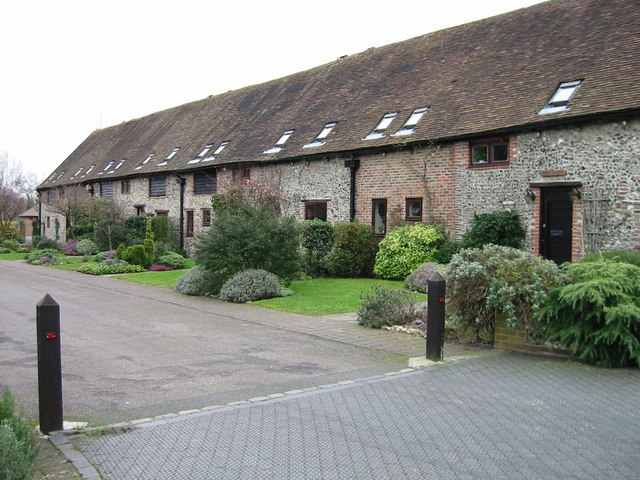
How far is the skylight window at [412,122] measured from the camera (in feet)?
61.7

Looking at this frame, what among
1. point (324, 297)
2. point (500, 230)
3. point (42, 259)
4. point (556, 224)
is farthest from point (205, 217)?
point (556, 224)

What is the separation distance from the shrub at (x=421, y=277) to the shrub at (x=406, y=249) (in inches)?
44.2

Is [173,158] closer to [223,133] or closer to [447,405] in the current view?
[223,133]

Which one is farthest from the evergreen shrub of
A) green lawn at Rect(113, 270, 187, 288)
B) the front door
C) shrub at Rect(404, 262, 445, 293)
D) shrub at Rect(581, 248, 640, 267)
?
shrub at Rect(581, 248, 640, 267)

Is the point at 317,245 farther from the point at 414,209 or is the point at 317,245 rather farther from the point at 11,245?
the point at 11,245

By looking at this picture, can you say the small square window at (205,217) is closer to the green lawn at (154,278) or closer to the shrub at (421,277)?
the green lawn at (154,278)

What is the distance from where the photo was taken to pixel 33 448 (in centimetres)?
408

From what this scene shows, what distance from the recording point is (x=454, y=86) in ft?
63.1

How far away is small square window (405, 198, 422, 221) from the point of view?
61.2ft

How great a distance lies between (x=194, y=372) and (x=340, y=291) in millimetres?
8502

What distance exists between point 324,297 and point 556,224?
6.13 m

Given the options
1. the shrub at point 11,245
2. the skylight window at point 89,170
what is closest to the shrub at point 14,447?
the skylight window at point 89,170

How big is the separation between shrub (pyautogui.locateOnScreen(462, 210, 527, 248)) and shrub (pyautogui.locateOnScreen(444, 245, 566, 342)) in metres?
6.57

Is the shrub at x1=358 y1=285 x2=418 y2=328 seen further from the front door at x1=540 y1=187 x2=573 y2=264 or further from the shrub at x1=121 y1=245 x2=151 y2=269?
the shrub at x1=121 y1=245 x2=151 y2=269
